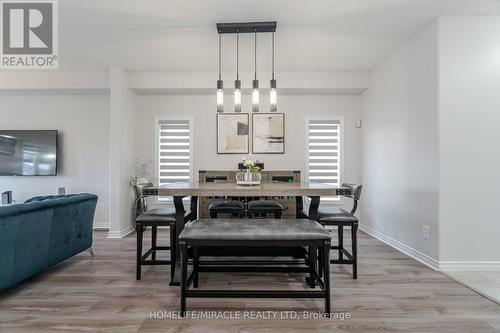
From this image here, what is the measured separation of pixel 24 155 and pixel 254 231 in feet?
15.4

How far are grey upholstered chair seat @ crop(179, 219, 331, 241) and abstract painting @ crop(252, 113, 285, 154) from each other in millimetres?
2548

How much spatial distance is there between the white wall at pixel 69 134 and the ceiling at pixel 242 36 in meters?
0.83

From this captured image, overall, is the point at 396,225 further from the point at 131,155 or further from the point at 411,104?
the point at 131,155

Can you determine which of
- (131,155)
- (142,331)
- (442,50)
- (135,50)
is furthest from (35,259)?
(442,50)

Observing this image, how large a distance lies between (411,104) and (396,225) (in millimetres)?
1577

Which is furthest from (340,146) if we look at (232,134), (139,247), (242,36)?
(139,247)

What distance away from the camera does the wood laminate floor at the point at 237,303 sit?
1748 mm

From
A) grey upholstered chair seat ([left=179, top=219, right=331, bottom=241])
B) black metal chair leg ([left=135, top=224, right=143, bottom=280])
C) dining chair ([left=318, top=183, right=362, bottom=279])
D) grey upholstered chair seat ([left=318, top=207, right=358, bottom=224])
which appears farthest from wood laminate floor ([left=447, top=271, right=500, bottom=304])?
black metal chair leg ([left=135, top=224, right=143, bottom=280])

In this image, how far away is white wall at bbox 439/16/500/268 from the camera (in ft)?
8.56

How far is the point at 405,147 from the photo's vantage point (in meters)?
3.21

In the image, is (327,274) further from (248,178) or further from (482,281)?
(482,281)

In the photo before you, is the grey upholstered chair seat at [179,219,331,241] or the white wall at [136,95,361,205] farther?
the white wall at [136,95,361,205]

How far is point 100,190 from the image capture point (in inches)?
180

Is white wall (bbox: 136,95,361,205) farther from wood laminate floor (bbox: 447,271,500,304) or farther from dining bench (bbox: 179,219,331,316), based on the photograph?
dining bench (bbox: 179,219,331,316)
